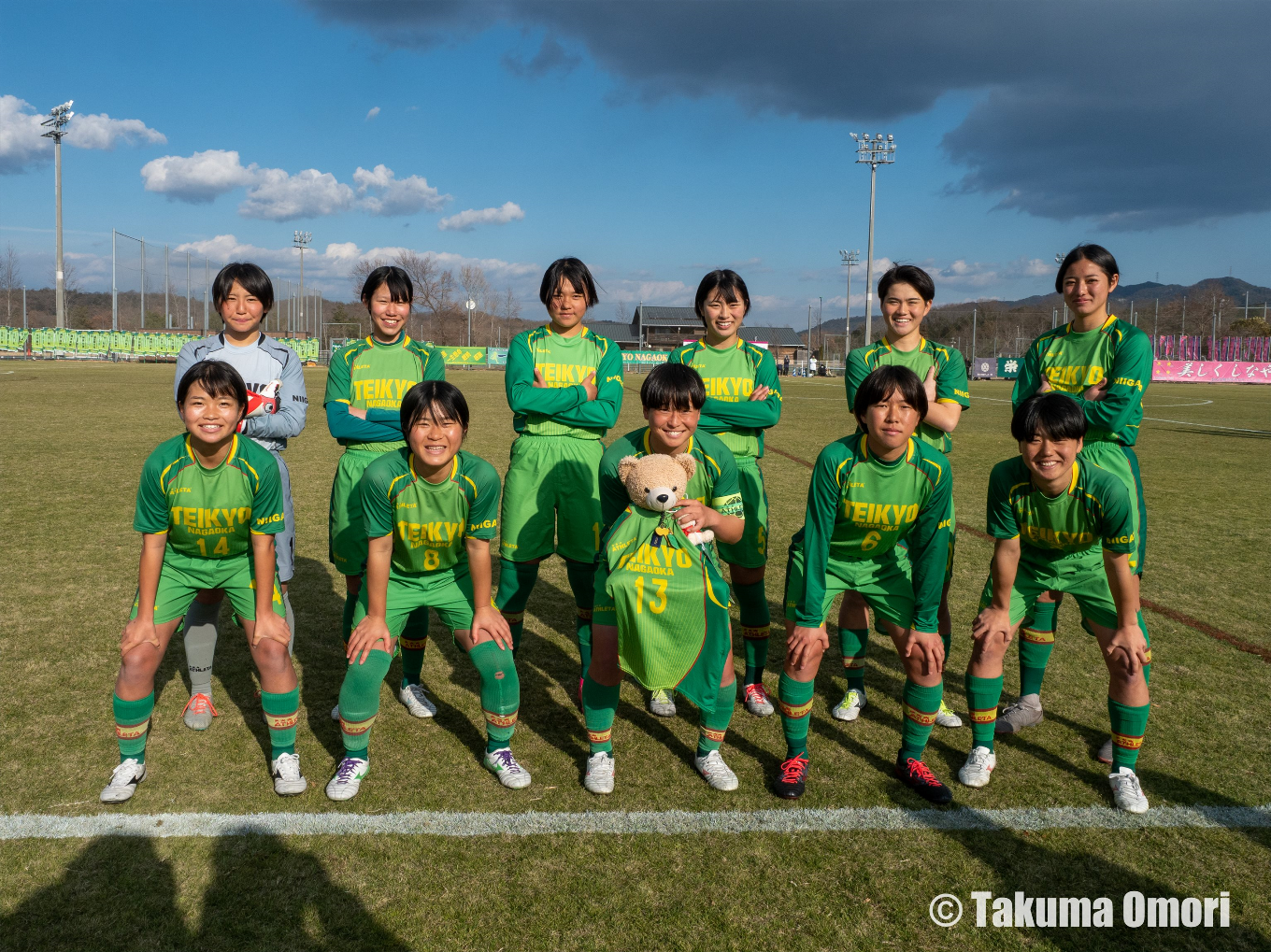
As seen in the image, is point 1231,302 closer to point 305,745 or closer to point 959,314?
point 959,314

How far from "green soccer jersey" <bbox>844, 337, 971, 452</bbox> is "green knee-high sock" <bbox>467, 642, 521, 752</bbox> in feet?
6.78

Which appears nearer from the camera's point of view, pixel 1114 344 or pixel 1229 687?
pixel 1114 344

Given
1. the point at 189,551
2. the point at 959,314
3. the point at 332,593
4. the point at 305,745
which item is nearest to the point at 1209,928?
the point at 305,745

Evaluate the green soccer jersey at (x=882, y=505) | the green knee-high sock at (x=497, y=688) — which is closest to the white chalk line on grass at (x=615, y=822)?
the green knee-high sock at (x=497, y=688)

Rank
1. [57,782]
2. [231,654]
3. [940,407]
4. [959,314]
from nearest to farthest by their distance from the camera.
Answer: [57,782], [940,407], [231,654], [959,314]

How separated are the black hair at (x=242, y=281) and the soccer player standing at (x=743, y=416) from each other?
6.70 ft

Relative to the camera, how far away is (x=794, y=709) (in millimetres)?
3359

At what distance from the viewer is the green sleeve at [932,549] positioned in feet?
10.8

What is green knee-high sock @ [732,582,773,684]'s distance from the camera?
13.5ft

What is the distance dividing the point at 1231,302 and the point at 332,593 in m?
92.5

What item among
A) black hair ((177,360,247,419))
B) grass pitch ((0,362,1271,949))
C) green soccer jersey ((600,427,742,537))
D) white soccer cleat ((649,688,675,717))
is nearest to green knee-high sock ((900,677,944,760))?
grass pitch ((0,362,1271,949))

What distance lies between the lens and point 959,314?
93.7 m

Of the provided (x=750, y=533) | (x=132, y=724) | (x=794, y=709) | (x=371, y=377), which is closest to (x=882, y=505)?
(x=750, y=533)

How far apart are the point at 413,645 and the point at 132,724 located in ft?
→ 4.15
